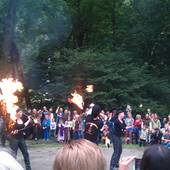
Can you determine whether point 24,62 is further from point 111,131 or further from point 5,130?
point 111,131

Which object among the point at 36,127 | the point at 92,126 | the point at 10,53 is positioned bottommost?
the point at 92,126

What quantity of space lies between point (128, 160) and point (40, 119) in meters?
19.7

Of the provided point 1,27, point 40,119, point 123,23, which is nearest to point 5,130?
point 40,119

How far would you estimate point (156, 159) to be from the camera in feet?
9.41

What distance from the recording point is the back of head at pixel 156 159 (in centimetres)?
285

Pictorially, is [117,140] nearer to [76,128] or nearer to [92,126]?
[92,126]

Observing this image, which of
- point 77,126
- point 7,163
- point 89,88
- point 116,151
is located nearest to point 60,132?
point 77,126

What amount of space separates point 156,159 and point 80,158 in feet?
1.61

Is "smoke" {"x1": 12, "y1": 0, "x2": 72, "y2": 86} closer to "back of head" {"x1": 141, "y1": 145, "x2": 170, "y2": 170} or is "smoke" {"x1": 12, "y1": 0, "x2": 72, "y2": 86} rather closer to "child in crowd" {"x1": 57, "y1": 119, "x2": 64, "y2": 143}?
"child in crowd" {"x1": 57, "y1": 119, "x2": 64, "y2": 143}

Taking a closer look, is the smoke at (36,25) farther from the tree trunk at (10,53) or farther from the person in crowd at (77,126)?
the person in crowd at (77,126)

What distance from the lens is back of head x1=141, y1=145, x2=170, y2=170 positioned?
9.36 feet

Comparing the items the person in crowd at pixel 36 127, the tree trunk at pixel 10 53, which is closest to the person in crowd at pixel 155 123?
the person in crowd at pixel 36 127

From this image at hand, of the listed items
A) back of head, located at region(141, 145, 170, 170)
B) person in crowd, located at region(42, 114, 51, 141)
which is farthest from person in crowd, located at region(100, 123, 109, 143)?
back of head, located at region(141, 145, 170, 170)

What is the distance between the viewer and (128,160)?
3.10 metres
